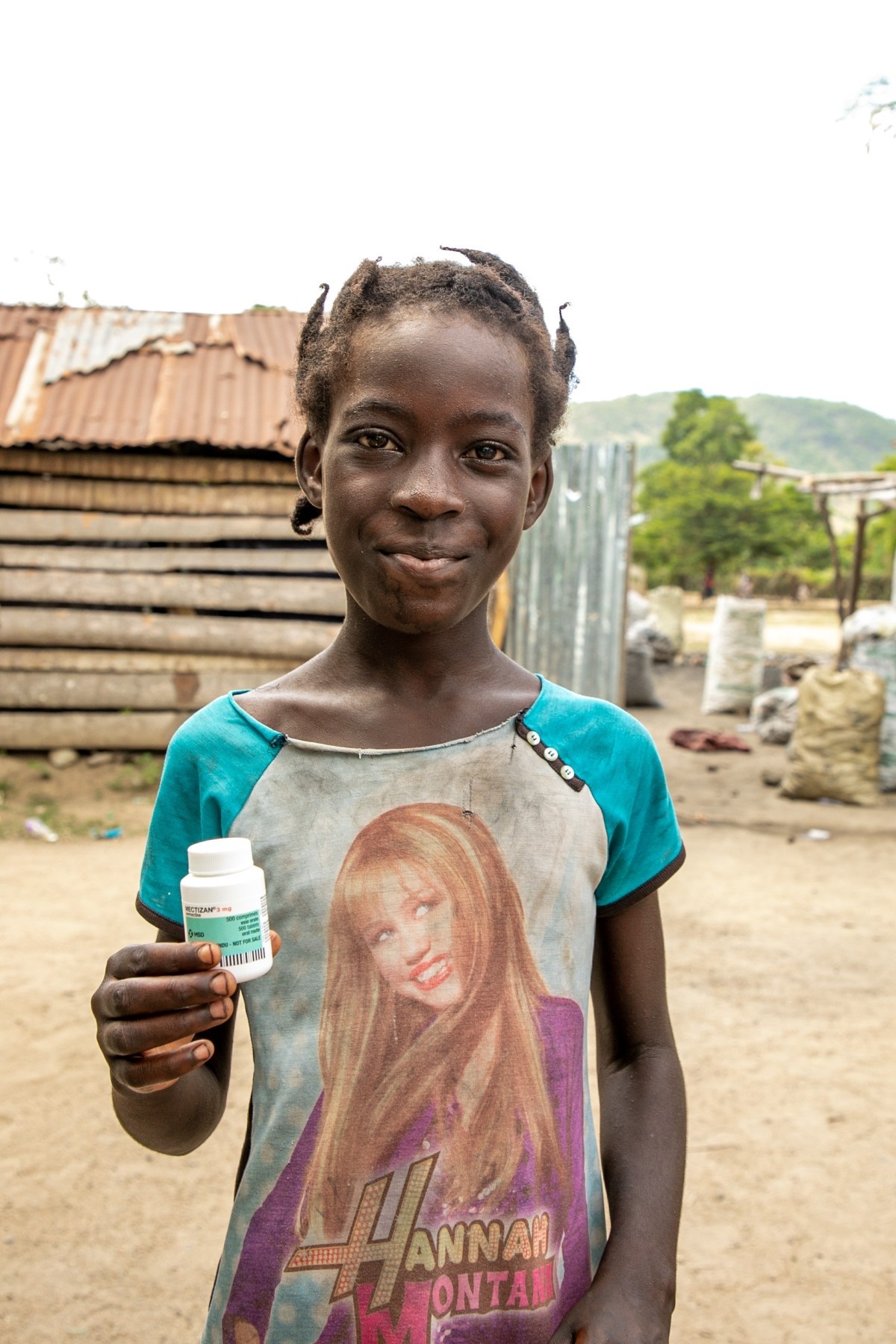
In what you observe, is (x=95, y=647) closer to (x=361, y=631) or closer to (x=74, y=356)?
(x=74, y=356)

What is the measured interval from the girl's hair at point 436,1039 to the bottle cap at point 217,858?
188 mm

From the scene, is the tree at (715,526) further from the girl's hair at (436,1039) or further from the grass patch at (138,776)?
the girl's hair at (436,1039)

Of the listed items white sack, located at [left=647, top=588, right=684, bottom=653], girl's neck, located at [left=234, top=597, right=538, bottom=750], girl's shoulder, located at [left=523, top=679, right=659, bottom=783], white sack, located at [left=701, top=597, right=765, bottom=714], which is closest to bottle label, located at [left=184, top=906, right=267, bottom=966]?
girl's neck, located at [left=234, top=597, right=538, bottom=750]

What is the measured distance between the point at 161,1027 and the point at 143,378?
734 centimetres

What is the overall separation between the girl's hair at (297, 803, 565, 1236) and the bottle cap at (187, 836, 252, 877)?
188 millimetres

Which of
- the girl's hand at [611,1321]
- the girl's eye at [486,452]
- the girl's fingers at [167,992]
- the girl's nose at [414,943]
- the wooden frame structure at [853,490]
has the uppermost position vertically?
the wooden frame structure at [853,490]

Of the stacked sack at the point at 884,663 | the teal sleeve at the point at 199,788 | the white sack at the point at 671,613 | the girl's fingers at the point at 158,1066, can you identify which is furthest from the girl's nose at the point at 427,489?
the white sack at the point at 671,613

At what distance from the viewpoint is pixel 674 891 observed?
217 inches

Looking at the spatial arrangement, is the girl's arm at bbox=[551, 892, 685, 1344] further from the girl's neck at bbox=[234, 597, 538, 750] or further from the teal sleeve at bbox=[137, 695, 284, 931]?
the teal sleeve at bbox=[137, 695, 284, 931]

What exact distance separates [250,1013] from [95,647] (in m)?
6.78

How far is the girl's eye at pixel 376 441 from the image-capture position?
1109mm

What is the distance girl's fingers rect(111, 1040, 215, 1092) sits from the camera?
3.05 ft

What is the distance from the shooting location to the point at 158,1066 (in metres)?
0.94

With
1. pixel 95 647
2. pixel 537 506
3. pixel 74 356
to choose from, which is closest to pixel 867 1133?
pixel 537 506
